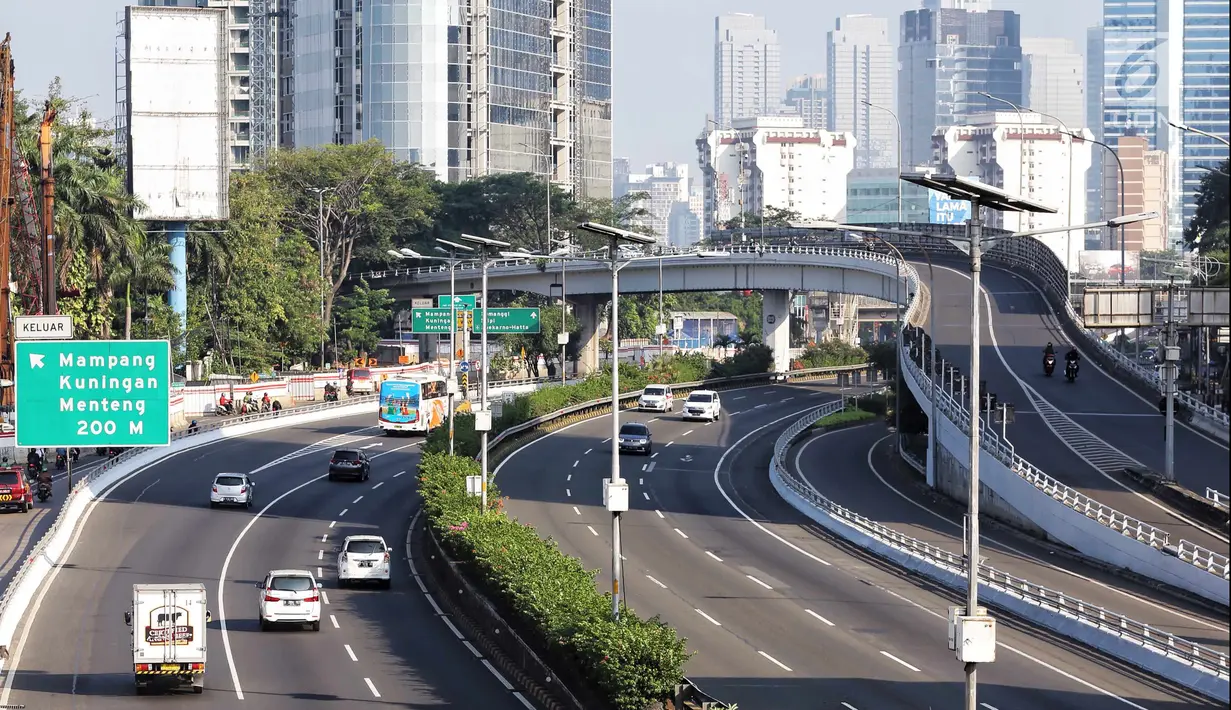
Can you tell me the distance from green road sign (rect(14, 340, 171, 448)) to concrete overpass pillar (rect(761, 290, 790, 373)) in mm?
90148

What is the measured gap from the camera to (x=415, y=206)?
14725 centimetres

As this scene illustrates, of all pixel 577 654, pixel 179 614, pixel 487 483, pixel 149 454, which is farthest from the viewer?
pixel 149 454

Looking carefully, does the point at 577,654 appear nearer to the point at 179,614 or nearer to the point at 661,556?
the point at 179,614

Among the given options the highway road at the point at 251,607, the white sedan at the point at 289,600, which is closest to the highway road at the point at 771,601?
the highway road at the point at 251,607

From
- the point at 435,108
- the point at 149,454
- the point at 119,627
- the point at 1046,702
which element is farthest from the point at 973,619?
the point at 435,108

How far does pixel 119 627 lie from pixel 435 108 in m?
145

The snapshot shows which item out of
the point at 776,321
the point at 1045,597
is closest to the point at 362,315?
the point at 776,321

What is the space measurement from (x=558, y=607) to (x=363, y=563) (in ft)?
45.5

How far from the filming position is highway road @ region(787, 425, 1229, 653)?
1576 inches

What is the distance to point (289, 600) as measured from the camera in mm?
40750

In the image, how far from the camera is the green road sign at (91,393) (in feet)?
107

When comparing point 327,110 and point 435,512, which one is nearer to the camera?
point 435,512

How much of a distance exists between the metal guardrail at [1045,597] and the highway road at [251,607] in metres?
13.7

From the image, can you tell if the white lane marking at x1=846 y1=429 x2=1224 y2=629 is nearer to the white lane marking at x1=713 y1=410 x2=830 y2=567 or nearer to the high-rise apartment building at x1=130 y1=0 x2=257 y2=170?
the white lane marking at x1=713 y1=410 x2=830 y2=567
